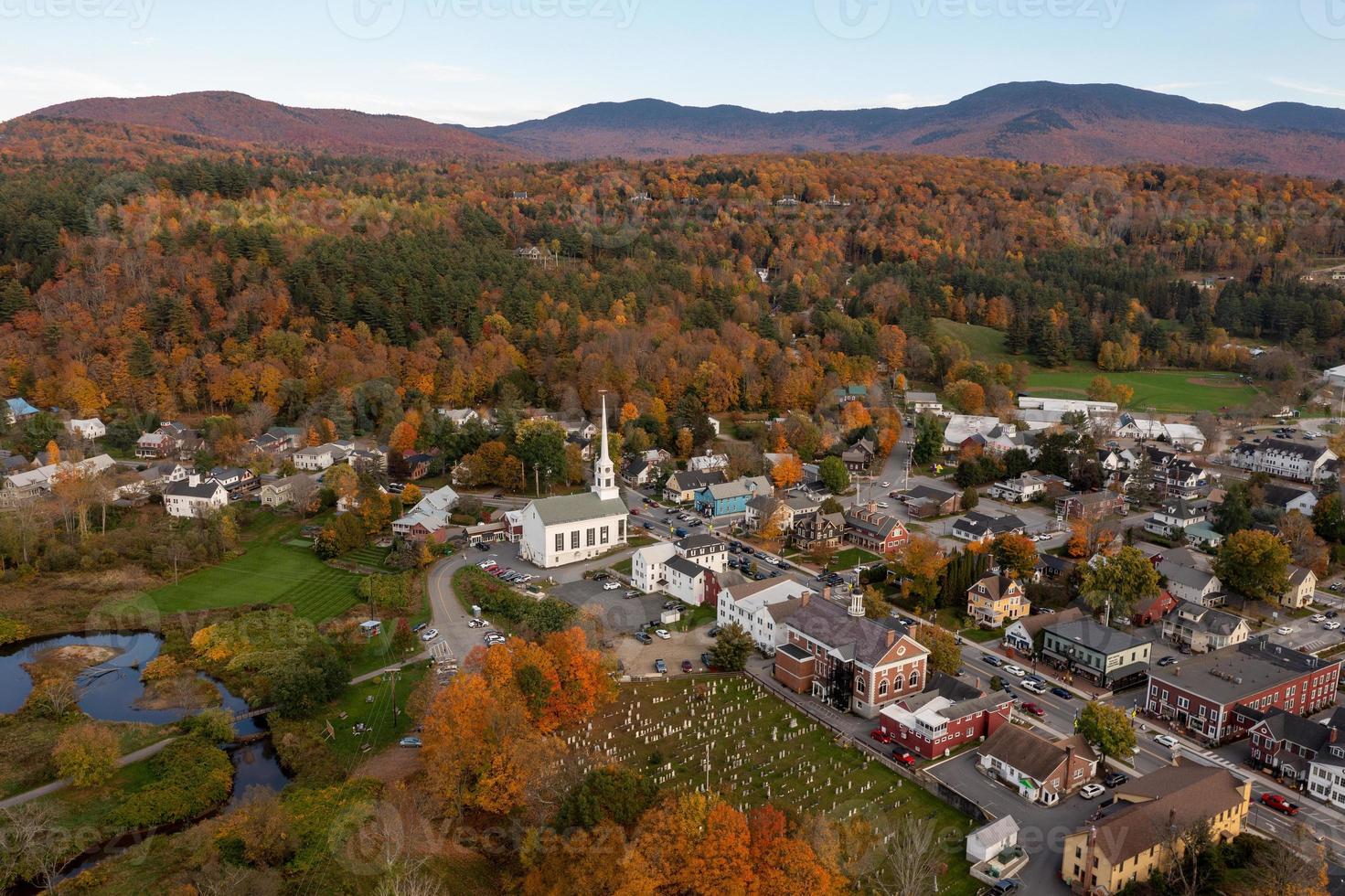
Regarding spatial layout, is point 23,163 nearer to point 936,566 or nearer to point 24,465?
point 24,465

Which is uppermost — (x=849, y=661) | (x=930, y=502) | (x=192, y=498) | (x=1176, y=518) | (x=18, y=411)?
(x=18, y=411)

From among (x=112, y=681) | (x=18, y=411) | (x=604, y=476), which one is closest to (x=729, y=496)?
(x=604, y=476)

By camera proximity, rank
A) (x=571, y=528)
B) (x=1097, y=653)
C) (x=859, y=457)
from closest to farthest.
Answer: (x=1097, y=653)
(x=571, y=528)
(x=859, y=457)

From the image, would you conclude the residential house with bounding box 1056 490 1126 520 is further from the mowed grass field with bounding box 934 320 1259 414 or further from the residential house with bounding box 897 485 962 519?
the mowed grass field with bounding box 934 320 1259 414

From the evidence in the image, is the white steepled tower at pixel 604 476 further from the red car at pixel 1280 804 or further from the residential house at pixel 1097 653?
the red car at pixel 1280 804

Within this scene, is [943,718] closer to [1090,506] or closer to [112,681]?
[1090,506]

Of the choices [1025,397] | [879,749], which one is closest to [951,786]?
[879,749]

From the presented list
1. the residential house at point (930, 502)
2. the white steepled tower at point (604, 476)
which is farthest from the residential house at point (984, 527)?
the white steepled tower at point (604, 476)
